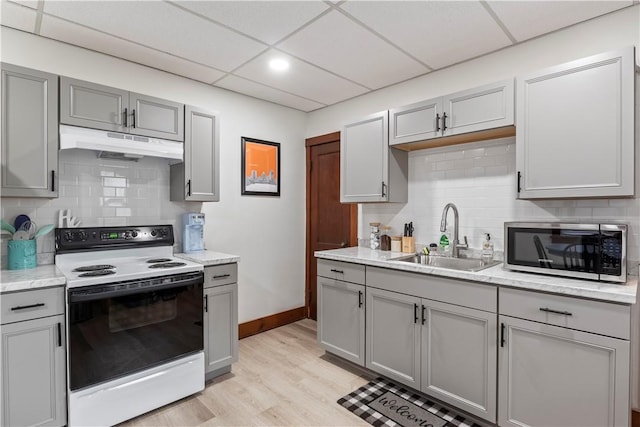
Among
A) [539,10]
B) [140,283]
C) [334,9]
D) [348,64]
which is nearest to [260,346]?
[140,283]

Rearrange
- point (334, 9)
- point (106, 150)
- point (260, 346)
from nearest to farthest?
point (334, 9) → point (106, 150) → point (260, 346)

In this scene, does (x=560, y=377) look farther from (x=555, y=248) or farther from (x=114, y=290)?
(x=114, y=290)

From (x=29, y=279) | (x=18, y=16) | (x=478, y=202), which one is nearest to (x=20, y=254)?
(x=29, y=279)

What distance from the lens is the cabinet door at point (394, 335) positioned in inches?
92.2

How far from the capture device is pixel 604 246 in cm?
175

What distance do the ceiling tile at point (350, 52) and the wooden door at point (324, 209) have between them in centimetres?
92

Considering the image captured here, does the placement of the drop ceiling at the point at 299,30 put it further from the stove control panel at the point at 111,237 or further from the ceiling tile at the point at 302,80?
the stove control panel at the point at 111,237

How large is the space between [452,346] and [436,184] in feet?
4.47

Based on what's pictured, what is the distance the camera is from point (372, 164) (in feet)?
9.70

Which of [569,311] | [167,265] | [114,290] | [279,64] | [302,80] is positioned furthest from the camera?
[302,80]

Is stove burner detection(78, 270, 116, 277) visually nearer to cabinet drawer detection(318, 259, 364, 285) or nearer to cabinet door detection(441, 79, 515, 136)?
cabinet drawer detection(318, 259, 364, 285)

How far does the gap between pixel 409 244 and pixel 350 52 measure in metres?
1.66

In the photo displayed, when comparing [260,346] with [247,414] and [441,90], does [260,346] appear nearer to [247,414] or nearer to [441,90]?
[247,414]

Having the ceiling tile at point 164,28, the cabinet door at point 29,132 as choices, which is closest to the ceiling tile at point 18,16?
the ceiling tile at point 164,28
